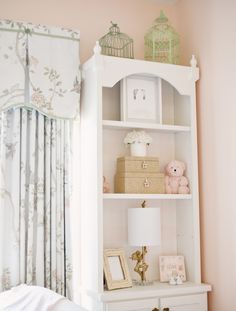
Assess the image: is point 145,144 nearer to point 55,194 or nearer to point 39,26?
point 55,194

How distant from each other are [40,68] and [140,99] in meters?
0.70

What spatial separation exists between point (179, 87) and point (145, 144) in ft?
1.53

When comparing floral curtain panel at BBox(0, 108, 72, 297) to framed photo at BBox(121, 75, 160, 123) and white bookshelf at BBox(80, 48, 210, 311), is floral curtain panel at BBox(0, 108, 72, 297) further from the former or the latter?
framed photo at BBox(121, 75, 160, 123)

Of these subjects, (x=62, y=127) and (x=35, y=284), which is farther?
(x=62, y=127)

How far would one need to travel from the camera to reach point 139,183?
10.5 ft

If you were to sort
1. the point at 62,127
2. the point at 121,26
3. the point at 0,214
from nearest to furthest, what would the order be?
the point at 0,214, the point at 62,127, the point at 121,26

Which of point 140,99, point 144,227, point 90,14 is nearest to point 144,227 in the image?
point 144,227

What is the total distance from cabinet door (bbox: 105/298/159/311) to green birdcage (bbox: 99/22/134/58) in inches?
64.8

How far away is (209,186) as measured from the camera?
3.25 m

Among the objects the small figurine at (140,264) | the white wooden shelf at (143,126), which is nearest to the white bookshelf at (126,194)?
the white wooden shelf at (143,126)

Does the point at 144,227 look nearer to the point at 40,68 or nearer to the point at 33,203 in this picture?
the point at 33,203

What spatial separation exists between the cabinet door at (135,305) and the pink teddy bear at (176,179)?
2.48 ft

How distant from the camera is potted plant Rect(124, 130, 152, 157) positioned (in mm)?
3230

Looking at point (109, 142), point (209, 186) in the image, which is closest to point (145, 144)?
point (109, 142)
